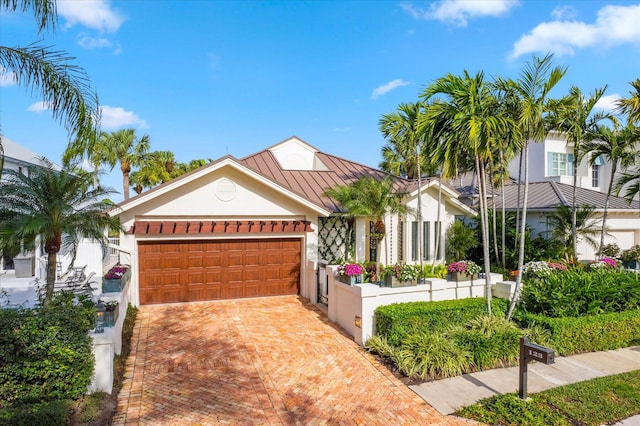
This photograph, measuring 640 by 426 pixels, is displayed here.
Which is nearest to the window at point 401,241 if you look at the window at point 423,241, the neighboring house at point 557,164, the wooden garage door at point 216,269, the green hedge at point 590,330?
the window at point 423,241

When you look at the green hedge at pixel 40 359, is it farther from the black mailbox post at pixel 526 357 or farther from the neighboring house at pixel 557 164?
the neighboring house at pixel 557 164

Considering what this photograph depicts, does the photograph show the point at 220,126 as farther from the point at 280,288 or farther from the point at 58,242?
the point at 58,242

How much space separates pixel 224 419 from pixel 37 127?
6054mm

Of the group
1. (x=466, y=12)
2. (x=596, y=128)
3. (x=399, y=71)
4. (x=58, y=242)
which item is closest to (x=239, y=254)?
(x=58, y=242)

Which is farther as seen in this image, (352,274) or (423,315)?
(352,274)

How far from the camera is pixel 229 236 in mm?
13508

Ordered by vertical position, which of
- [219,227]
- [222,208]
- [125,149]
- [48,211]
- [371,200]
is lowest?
[219,227]

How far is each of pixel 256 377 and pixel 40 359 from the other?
3.85 meters

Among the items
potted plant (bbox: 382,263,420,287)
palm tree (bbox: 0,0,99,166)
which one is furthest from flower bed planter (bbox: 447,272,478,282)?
palm tree (bbox: 0,0,99,166)

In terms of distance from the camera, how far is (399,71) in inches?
621

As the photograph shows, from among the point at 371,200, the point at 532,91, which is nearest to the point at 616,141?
the point at 532,91

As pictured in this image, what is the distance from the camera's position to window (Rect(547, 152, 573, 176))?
25.1 meters

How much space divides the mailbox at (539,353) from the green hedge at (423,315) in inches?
103

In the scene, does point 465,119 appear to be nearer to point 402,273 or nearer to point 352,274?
point 402,273
